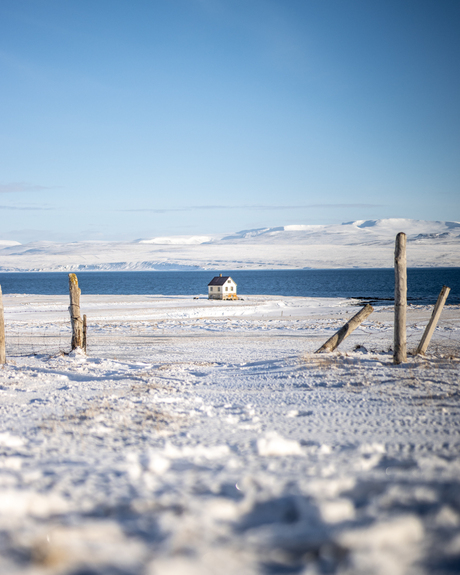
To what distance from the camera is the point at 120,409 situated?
7.01 metres

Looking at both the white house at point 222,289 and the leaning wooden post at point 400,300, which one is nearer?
the leaning wooden post at point 400,300

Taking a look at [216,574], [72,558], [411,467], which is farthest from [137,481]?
[411,467]

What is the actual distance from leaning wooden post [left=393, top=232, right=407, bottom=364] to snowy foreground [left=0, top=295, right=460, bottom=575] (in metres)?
0.55

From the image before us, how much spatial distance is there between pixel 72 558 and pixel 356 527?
2232 mm

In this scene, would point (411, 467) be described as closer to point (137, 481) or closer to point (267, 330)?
point (137, 481)

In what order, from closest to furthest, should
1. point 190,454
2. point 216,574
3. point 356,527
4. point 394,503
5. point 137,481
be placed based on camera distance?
point 216,574 < point 356,527 < point 394,503 < point 137,481 < point 190,454

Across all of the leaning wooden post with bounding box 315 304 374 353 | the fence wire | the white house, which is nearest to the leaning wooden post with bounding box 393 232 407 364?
the leaning wooden post with bounding box 315 304 374 353

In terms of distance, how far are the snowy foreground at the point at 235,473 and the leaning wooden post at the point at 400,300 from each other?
1.80ft

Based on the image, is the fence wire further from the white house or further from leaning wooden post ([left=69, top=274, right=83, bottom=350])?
the white house

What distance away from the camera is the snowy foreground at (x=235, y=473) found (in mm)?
3320

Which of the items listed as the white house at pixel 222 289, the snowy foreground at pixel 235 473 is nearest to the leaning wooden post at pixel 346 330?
the snowy foreground at pixel 235 473

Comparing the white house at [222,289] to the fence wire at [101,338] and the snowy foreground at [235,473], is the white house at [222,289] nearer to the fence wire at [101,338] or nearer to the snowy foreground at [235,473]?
the fence wire at [101,338]

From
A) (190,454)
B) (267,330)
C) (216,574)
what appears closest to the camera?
(216,574)

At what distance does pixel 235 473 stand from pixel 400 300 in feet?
23.5
